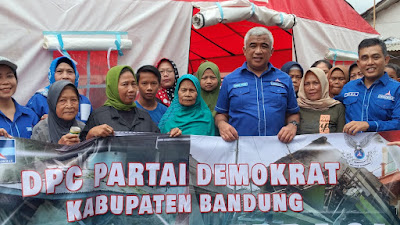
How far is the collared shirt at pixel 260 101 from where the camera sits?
9.77ft

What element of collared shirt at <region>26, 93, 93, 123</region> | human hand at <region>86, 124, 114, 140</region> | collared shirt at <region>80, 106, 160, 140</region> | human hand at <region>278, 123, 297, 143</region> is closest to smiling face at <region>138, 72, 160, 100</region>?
collared shirt at <region>80, 106, 160, 140</region>

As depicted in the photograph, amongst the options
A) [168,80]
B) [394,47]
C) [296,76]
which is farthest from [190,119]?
[394,47]

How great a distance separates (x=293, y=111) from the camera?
308 cm

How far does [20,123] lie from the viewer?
9.86 feet

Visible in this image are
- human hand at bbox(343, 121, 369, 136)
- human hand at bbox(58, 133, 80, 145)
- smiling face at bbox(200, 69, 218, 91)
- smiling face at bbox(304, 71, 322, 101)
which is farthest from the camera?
smiling face at bbox(200, 69, 218, 91)

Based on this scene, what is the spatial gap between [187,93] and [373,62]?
4.83 ft

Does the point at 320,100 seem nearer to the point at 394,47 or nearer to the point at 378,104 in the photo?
the point at 378,104

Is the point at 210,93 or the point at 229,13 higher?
the point at 229,13

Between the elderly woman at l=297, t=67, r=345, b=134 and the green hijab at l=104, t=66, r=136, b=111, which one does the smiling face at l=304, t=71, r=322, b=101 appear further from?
the green hijab at l=104, t=66, r=136, b=111

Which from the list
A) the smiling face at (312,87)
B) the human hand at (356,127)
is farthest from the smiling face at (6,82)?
the human hand at (356,127)

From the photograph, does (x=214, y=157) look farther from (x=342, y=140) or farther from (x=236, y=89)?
(x=342, y=140)

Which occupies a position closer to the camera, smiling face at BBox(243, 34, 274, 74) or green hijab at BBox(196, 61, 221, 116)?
smiling face at BBox(243, 34, 274, 74)

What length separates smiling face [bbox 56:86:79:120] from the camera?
276cm

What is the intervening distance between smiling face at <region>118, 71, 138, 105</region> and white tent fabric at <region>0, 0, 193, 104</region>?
206 centimetres
